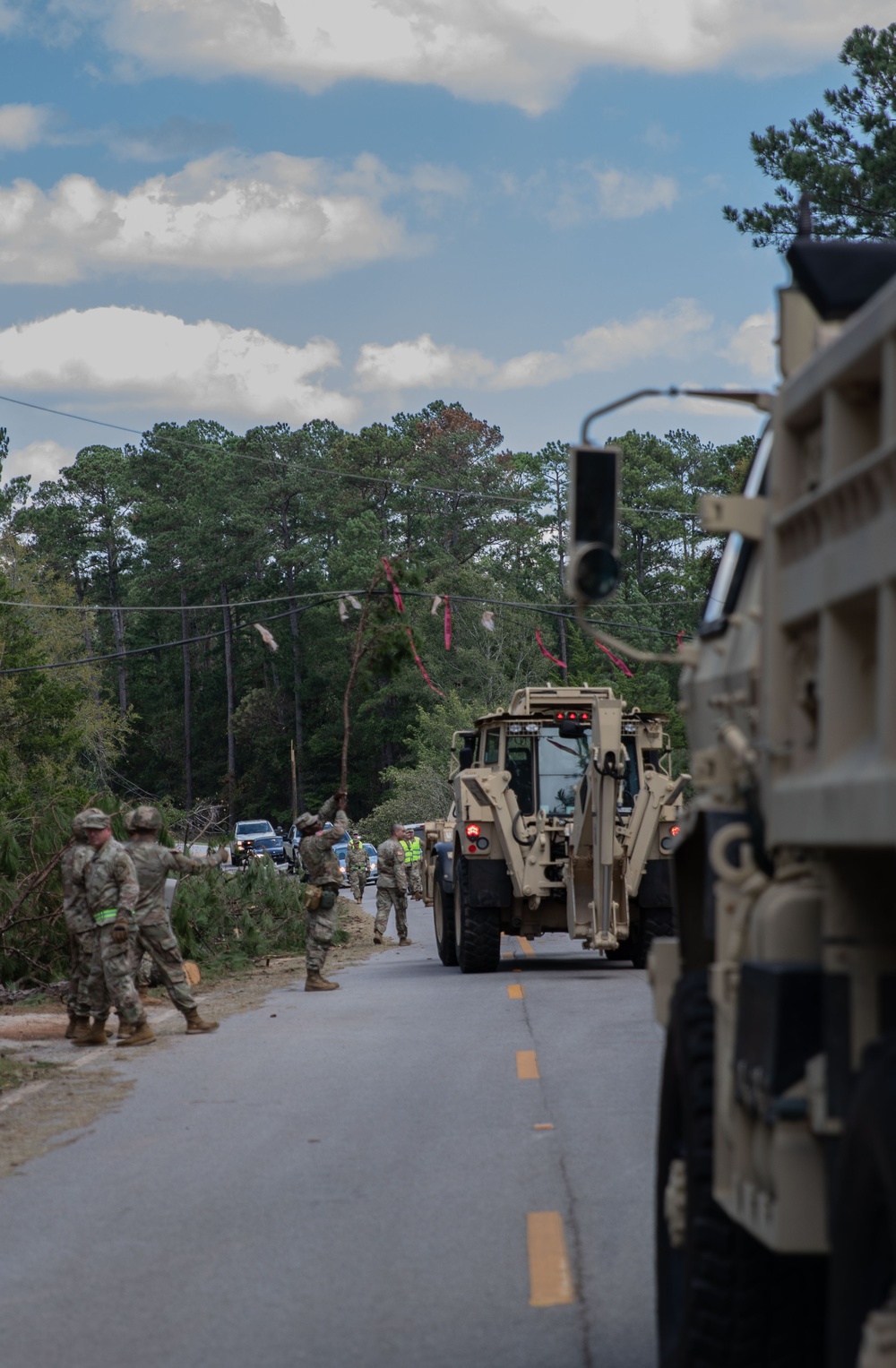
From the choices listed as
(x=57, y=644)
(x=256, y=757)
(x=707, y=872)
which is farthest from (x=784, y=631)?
(x=256, y=757)

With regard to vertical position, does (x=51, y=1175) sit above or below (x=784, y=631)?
below

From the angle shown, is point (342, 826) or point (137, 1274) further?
point (342, 826)

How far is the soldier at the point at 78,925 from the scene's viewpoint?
47.7 ft

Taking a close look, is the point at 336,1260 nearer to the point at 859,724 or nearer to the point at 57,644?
the point at 859,724

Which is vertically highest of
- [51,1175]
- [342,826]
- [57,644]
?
[57,644]

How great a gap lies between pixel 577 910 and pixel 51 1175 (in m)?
10.3

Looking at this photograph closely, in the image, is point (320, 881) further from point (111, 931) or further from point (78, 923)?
point (111, 931)

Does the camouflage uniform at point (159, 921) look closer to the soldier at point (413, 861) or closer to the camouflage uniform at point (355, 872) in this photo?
the soldier at point (413, 861)

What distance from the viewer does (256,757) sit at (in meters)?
90.1

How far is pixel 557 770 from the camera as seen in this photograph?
65.1 ft

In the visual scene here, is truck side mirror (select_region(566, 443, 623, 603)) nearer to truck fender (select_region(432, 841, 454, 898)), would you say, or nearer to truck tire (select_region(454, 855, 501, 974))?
truck tire (select_region(454, 855, 501, 974))

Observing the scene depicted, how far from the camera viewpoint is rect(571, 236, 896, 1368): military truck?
315 centimetres

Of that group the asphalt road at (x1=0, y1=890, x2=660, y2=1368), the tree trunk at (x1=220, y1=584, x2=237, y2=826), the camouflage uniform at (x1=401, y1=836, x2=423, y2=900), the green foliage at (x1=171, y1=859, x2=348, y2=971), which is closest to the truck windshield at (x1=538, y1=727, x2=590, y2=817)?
the green foliage at (x1=171, y1=859, x2=348, y2=971)

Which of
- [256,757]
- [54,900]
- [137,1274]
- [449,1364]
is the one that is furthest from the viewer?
[256,757]
